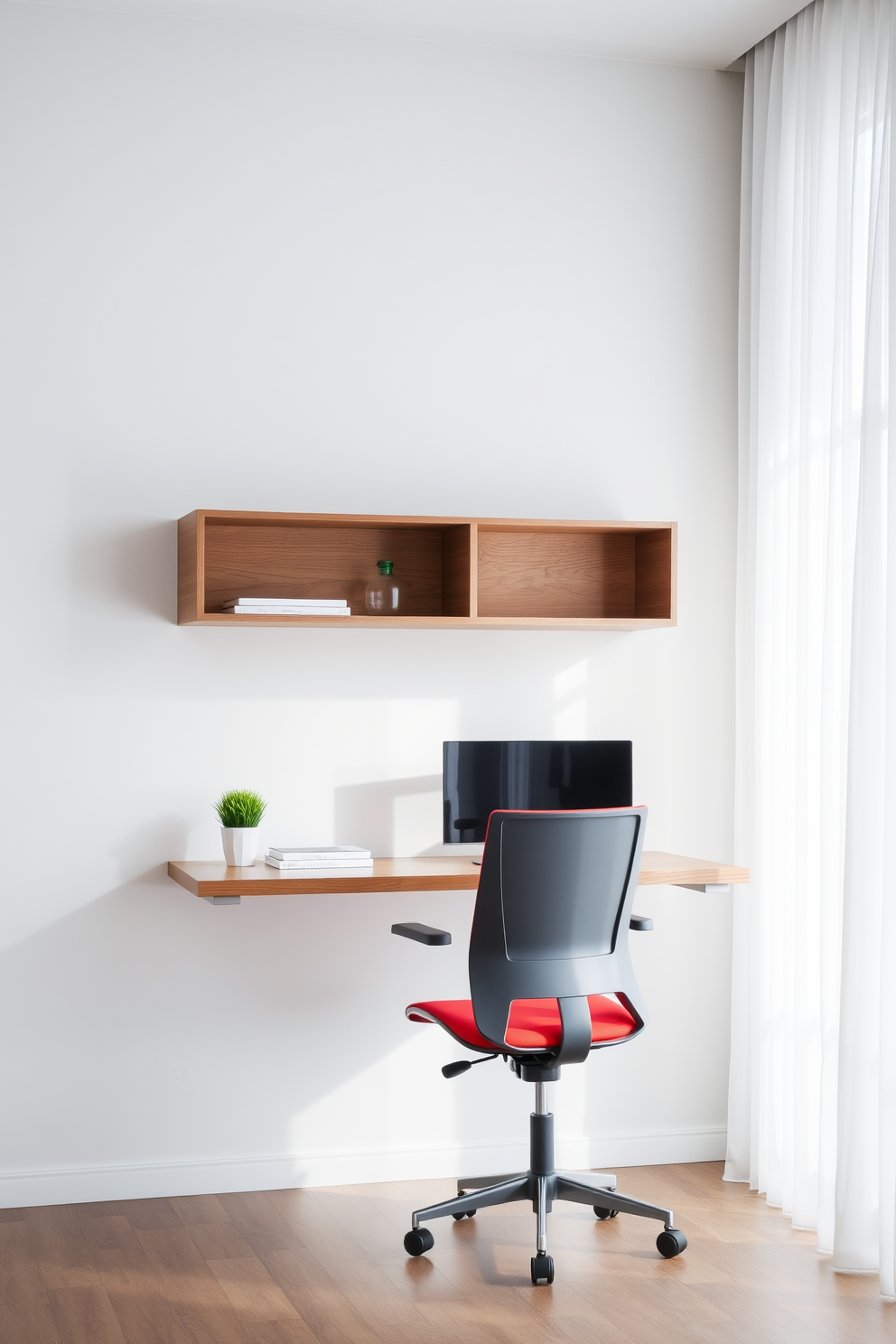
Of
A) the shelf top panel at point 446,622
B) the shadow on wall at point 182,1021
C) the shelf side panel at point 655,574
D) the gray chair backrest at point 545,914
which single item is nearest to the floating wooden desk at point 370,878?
the shadow on wall at point 182,1021

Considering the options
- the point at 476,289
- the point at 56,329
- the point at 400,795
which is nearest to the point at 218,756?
the point at 400,795

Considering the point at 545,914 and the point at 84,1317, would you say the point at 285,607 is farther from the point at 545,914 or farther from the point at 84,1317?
the point at 84,1317

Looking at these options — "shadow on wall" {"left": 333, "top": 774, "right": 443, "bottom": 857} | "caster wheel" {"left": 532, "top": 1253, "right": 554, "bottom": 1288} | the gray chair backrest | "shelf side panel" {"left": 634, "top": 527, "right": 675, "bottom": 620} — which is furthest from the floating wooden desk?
"caster wheel" {"left": 532, "top": 1253, "right": 554, "bottom": 1288}

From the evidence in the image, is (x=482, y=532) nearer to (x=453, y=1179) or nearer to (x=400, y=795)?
(x=400, y=795)

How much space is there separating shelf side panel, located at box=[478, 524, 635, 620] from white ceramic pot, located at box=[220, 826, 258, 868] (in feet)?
3.26

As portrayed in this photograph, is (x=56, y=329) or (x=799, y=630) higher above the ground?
(x=56, y=329)

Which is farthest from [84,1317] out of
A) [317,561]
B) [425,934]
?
[317,561]

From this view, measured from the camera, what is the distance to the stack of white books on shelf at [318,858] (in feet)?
11.9

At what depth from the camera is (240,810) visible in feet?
12.3

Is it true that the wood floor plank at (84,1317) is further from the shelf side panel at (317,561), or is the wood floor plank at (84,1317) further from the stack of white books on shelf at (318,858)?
the shelf side panel at (317,561)

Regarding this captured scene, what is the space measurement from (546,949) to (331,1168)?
120 centimetres

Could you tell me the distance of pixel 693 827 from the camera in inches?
170

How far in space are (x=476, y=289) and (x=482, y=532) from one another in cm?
74

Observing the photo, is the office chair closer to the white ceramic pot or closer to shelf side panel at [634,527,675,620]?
the white ceramic pot
